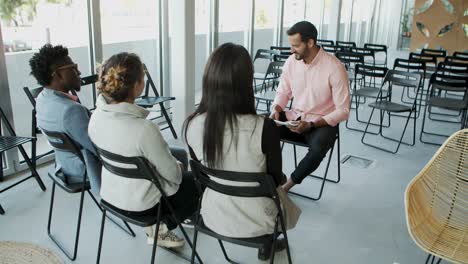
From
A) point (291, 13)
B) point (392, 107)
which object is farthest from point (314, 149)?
point (291, 13)

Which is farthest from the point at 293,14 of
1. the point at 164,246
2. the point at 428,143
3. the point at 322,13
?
the point at 164,246

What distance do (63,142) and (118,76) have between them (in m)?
0.50

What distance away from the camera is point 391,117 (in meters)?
5.73

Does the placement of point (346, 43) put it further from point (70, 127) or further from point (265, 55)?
point (70, 127)

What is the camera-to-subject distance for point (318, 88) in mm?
3043

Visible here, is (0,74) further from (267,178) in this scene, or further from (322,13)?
(322,13)

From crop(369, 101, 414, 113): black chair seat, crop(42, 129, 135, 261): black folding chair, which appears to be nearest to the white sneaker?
crop(42, 129, 135, 261): black folding chair

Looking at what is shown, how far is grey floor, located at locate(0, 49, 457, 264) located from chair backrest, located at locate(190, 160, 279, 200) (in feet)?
2.68

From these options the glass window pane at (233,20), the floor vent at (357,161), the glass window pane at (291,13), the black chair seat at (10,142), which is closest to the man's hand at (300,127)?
the floor vent at (357,161)

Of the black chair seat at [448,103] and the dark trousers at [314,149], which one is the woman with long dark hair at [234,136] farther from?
the black chair seat at [448,103]

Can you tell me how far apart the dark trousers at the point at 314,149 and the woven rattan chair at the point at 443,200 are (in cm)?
99

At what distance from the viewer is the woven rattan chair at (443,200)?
183 centimetres

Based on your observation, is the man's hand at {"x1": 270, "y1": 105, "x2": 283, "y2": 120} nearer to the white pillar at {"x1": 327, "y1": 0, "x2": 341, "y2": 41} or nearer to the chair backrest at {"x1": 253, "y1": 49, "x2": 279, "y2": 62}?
the chair backrest at {"x1": 253, "y1": 49, "x2": 279, "y2": 62}

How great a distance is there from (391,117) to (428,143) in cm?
113
